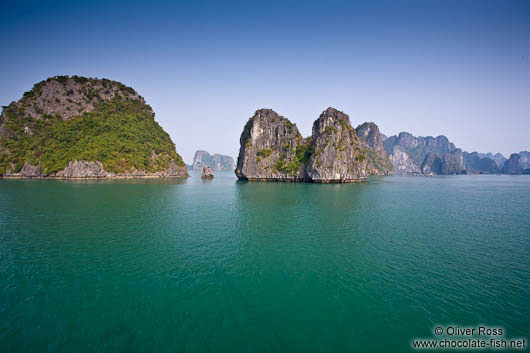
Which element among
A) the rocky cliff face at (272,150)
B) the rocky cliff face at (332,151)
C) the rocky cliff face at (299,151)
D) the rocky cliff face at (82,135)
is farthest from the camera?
the rocky cliff face at (272,150)

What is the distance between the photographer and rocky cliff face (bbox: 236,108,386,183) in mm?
98000

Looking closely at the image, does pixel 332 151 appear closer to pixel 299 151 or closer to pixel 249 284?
pixel 299 151

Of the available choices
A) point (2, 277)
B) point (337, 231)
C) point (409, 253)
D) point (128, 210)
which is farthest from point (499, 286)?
point (128, 210)

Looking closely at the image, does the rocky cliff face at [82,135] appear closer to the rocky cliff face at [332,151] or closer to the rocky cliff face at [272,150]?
the rocky cliff face at [272,150]

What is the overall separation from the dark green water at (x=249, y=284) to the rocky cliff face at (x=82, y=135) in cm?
8627

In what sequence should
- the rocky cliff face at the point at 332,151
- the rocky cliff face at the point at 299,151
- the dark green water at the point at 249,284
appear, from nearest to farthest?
the dark green water at the point at 249,284, the rocky cliff face at the point at 332,151, the rocky cliff face at the point at 299,151

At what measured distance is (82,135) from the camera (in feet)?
354

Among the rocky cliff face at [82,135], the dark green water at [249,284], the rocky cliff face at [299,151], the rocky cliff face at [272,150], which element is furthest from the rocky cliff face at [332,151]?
the rocky cliff face at [82,135]

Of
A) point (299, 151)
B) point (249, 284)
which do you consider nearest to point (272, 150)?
point (299, 151)

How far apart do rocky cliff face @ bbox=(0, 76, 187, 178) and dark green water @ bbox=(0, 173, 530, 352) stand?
86.3 metres

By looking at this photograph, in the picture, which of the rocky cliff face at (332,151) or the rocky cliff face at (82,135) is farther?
the rocky cliff face at (332,151)

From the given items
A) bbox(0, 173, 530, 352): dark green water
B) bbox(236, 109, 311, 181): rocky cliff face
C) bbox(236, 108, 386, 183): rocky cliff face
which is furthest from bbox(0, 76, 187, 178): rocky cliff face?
bbox(0, 173, 530, 352): dark green water

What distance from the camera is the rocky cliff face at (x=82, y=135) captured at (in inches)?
3789

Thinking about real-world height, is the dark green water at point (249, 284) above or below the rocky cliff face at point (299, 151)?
below
